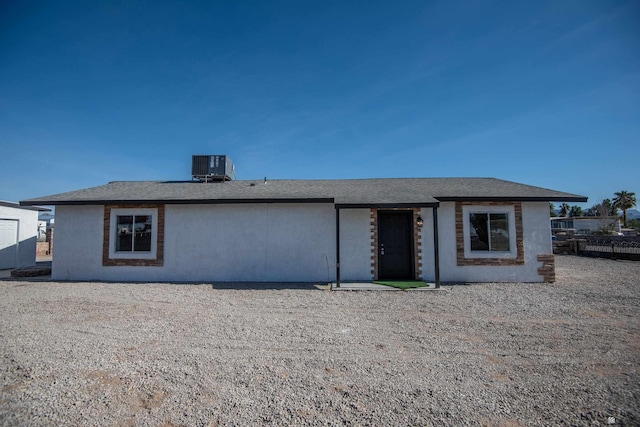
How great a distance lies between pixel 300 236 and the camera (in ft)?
33.8

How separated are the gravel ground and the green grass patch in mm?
1555

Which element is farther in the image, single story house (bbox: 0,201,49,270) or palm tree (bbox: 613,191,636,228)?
palm tree (bbox: 613,191,636,228)

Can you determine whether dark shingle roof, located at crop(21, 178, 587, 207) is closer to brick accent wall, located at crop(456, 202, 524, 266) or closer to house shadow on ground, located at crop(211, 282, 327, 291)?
brick accent wall, located at crop(456, 202, 524, 266)

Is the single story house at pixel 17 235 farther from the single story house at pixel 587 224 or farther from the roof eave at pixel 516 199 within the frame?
the single story house at pixel 587 224

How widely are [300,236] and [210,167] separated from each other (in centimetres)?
579

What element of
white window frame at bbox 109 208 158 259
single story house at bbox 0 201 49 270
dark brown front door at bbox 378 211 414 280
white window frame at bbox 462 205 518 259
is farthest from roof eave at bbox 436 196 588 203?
single story house at bbox 0 201 49 270

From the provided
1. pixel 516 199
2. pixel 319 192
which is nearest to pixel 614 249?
pixel 516 199

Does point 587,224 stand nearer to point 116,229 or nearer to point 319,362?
point 319,362

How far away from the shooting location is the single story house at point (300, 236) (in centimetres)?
998

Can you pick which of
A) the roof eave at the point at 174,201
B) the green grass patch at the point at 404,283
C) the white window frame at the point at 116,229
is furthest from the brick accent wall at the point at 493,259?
the white window frame at the point at 116,229

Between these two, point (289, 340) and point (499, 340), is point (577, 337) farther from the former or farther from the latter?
point (289, 340)

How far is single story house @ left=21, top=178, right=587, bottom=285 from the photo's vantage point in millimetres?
9977

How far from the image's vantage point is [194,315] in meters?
6.16

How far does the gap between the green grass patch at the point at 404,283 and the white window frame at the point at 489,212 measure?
6.12 ft
